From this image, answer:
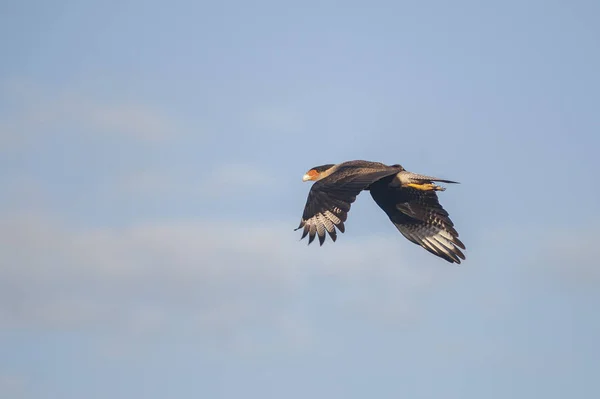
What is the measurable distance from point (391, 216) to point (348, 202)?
3942mm

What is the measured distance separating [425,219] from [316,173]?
8.75 ft

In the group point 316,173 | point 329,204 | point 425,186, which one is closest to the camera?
point 329,204

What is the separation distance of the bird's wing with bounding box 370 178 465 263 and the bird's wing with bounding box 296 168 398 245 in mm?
2071

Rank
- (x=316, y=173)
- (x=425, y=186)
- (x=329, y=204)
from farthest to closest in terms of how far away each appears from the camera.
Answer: (x=316, y=173) < (x=425, y=186) < (x=329, y=204)

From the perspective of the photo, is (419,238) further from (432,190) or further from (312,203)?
(312,203)

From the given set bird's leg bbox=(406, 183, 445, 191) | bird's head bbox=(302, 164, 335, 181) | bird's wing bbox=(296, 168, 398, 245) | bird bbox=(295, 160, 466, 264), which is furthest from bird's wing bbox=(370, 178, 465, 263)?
bird's wing bbox=(296, 168, 398, 245)

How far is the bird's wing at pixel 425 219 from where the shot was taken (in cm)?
2338

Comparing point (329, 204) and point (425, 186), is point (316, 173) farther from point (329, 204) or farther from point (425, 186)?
point (329, 204)

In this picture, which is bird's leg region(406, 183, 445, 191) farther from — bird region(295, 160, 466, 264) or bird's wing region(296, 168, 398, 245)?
bird's wing region(296, 168, 398, 245)

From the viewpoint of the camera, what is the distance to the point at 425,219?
23.6 metres

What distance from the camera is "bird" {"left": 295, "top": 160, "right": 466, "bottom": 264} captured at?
20.7 metres

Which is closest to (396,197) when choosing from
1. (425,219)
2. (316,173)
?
(425,219)

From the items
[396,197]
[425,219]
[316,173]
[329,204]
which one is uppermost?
[316,173]

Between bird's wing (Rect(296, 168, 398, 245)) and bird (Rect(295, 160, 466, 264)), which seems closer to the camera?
bird's wing (Rect(296, 168, 398, 245))
